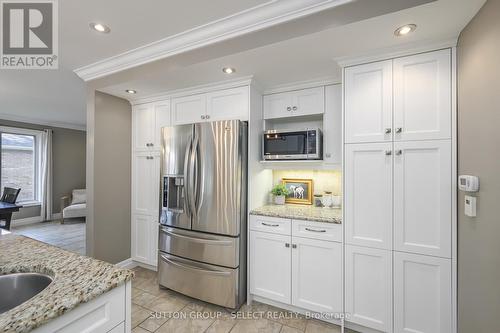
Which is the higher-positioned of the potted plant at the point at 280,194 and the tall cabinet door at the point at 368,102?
the tall cabinet door at the point at 368,102

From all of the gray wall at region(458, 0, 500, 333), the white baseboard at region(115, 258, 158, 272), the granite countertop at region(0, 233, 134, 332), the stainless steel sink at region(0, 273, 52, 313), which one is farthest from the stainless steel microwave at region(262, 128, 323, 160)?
the white baseboard at region(115, 258, 158, 272)

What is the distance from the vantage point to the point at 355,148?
1.83 metres

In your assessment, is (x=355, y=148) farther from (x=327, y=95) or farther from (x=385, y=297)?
(x=385, y=297)

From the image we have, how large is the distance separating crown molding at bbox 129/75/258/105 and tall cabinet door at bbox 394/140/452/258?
1.53m

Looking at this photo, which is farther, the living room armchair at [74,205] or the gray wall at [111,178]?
the living room armchair at [74,205]

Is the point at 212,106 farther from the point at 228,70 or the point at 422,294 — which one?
the point at 422,294

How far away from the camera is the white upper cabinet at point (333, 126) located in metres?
2.24

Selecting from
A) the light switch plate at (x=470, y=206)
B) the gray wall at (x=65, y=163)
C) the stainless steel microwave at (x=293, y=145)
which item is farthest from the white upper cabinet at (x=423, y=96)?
the gray wall at (x=65, y=163)

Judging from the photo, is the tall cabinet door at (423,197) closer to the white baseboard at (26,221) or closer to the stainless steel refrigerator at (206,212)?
the stainless steel refrigerator at (206,212)

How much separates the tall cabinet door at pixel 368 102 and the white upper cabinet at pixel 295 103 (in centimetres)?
45

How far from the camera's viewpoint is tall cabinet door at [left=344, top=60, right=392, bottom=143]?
174 cm

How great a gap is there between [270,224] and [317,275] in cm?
61

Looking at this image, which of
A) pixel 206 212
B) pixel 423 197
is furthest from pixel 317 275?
pixel 206 212

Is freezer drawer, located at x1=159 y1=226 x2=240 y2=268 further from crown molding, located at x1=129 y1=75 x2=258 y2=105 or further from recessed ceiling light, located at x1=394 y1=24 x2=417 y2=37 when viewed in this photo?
recessed ceiling light, located at x1=394 y1=24 x2=417 y2=37
